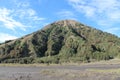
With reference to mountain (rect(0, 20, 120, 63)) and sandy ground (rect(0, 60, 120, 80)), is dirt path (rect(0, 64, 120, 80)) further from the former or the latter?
mountain (rect(0, 20, 120, 63))

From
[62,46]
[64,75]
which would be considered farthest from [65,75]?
[62,46]

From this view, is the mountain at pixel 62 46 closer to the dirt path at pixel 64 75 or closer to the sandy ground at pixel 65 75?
the sandy ground at pixel 65 75

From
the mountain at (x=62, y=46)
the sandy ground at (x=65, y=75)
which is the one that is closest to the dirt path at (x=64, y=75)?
the sandy ground at (x=65, y=75)

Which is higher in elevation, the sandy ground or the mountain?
the mountain

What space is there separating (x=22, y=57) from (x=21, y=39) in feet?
75.7

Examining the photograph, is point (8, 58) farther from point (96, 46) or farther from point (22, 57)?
point (96, 46)

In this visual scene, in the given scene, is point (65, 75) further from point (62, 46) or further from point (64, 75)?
point (62, 46)

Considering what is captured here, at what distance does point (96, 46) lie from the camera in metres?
174

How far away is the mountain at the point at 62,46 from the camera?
519ft

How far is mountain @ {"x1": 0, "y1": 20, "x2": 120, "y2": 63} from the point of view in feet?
519

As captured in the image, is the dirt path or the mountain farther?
the mountain

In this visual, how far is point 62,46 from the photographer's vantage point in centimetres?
→ 18050

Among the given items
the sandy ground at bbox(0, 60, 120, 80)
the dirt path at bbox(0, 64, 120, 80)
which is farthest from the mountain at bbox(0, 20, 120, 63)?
the dirt path at bbox(0, 64, 120, 80)

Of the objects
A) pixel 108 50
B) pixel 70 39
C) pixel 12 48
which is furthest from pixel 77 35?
pixel 12 48
